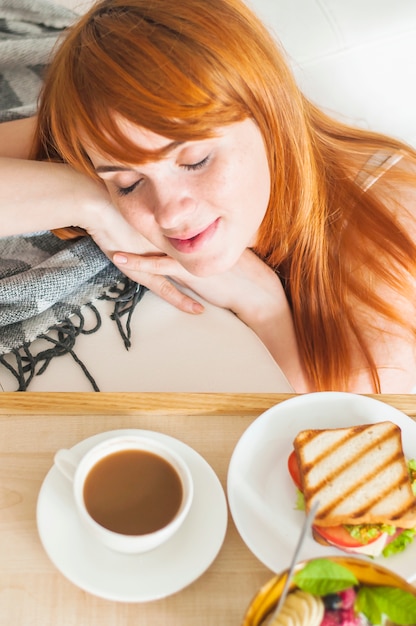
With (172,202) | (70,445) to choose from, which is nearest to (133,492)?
(70,445)

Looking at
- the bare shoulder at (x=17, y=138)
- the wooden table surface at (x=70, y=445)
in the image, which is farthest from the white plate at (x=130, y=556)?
the bare shoulder at (x=17, y=138)

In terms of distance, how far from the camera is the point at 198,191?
0.96m

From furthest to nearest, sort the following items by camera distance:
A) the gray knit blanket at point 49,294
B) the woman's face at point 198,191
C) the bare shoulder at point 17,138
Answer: the bare shoulder at point 17,138
the gray knit blanket at point 49,294
the woman's face at point 198,191

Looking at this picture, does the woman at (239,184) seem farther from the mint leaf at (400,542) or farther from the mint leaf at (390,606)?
the mint leaf at (390,606)

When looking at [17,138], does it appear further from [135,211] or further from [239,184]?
[239,184]

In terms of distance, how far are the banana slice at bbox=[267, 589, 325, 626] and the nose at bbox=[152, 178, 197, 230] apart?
0.56 meters

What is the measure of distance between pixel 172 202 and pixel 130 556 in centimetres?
49

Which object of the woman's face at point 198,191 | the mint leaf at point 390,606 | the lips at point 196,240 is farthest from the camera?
the lips at point 196,240

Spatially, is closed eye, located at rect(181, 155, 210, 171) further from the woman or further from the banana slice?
the banana slice

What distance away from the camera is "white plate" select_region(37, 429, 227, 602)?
70cm

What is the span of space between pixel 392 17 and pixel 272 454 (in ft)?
3.39

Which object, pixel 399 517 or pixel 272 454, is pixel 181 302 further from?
pixel 399 517

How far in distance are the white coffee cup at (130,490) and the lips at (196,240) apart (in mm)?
386

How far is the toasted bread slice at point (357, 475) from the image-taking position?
738 millimetres
